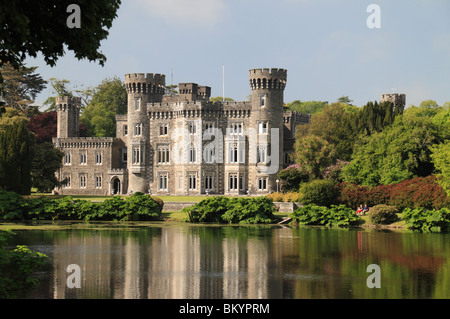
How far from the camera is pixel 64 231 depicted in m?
34.9

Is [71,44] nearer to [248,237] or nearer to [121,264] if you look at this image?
[121,264]

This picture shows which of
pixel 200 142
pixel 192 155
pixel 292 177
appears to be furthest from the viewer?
pixel 192 155

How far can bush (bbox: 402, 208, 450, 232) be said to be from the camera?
36.6 meters

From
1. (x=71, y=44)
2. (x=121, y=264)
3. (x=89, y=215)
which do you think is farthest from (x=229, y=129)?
(x=71, y=44)

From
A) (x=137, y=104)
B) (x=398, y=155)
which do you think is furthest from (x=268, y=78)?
(x=398, y=155)

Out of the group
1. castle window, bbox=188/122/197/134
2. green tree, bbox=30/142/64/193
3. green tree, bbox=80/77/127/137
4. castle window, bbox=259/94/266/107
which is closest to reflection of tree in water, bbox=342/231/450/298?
castle window, bbox=259/94/266/107

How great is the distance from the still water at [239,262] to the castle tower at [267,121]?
76.7ft

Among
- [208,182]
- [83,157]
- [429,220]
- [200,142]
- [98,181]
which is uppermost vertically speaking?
[200,142]

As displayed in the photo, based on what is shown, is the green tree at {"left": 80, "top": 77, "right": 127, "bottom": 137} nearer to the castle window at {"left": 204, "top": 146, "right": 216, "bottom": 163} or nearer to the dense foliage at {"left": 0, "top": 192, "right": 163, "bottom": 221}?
the castle window at {"left": 204, "top": 146, "right": 216, "bottom": 163}

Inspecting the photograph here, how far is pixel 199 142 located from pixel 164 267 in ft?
129

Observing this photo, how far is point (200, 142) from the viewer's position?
6141cm

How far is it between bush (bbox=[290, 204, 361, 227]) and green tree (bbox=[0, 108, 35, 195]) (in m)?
19.7

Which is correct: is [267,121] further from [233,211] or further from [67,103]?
[67,103]
